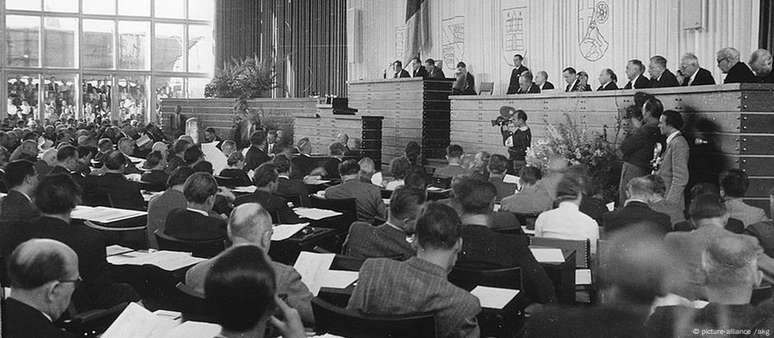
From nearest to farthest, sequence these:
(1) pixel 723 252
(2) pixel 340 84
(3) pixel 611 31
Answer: (1) pixel 723 252
(3) pixel 611 31
(2) pixel 340 84

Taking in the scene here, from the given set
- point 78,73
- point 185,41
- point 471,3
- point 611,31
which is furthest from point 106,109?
point 611,31

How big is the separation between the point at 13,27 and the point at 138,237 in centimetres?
2062

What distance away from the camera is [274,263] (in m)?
3.68

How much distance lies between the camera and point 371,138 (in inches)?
543

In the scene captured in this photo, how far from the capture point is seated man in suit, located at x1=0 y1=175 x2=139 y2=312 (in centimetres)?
420

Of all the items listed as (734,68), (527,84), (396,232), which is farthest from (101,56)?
(396,232)

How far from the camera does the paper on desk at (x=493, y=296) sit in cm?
371

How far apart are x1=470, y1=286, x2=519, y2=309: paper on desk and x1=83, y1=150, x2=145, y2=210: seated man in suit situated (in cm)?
424

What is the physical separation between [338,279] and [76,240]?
51.3 inches

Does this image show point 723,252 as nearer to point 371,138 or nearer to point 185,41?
point 371,138

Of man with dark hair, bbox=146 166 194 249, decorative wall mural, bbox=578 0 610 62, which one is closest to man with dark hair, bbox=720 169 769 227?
man with dark hair, bbox=146 166 194 249

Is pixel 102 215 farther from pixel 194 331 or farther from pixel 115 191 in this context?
pixel 194 331

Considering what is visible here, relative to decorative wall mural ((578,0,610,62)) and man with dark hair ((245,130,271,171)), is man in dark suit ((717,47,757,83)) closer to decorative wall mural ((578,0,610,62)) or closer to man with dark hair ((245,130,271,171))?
decorative wall mural ((578,0,610,62))

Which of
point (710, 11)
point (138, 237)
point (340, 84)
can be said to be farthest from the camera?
point (340, 84)
